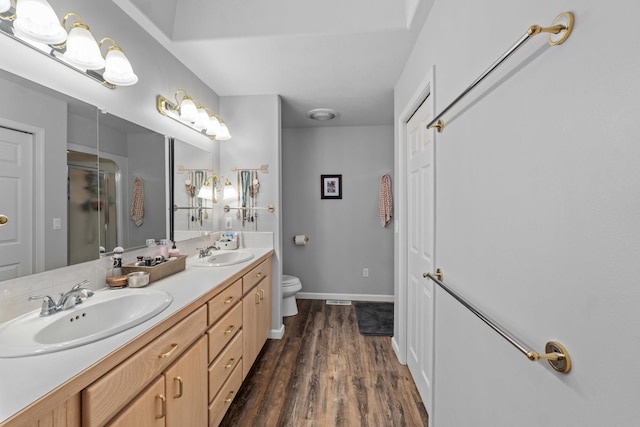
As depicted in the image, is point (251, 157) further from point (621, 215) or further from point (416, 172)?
point (621, 215)

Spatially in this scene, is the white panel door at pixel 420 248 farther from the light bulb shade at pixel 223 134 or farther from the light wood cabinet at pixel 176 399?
the light bulb shade at pixel 223 134

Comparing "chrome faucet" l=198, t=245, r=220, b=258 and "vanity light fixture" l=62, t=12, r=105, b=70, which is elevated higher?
"vanity light fixture" l=62, t=12, r=105, b=70

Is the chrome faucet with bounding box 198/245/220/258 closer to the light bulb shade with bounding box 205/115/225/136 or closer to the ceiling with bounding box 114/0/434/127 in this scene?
the light bulb shade with bounding box 205/115/225/136

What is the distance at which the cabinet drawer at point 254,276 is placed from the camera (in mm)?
1949

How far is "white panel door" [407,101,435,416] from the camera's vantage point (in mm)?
1646

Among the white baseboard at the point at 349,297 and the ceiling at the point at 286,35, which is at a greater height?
the ceiling at the point at 286,35

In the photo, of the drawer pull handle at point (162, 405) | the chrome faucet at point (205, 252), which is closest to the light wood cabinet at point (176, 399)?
the drawer pull handle at point (162, 405)

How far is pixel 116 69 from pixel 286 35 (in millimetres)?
964

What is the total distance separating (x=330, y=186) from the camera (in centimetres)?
384

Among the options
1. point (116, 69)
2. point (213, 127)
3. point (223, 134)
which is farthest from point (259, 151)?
point (116, 69)

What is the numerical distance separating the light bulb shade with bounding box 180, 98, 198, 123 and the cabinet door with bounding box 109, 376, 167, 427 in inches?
65.8

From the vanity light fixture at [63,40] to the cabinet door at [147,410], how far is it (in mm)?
1365

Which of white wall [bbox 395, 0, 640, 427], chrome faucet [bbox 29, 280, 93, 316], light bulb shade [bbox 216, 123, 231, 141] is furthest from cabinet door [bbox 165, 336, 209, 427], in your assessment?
light bulb shade [bbox 216, 123, 231, 141]

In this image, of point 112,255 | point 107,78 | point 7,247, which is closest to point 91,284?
point 112,255
